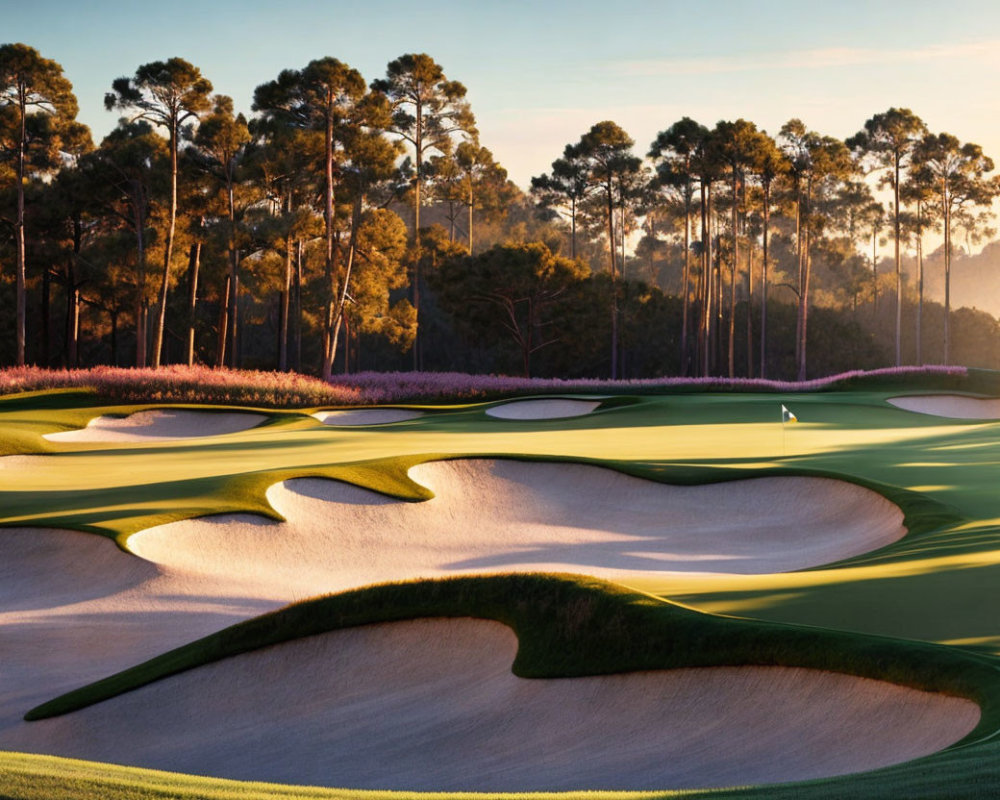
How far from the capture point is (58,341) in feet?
229

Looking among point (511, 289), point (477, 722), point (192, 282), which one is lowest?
point (477, 722)

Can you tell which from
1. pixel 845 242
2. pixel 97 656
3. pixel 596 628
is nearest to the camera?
pixel 596 628

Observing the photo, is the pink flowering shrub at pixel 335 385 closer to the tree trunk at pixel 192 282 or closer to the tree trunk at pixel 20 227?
the tree trunk at pixel 20 227

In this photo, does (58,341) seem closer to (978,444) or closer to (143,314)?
(143,314)

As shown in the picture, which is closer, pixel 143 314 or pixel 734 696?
pixel 734 696

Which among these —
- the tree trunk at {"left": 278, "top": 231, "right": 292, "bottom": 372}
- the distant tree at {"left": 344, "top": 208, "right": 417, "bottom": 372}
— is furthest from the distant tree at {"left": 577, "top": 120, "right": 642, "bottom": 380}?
the tree trunk at {"left": 278, "top": 231, "right": 292, "bottom": 372}

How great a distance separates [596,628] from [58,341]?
69.2 m

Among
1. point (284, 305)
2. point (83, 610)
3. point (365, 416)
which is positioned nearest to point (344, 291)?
point (284, 305)

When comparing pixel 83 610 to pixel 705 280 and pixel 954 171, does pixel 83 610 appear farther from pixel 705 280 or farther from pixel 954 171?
pixel 954 171

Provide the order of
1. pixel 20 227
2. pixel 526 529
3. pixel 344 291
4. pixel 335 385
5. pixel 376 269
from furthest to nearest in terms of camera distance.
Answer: pixel 376 269 < pixel 344 291 < pixel 20 227 < pixel 335 385 < pixel 526 529

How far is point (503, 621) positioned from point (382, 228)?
39.0m

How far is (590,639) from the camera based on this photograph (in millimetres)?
7812

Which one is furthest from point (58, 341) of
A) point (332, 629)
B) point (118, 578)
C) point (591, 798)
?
point (591, 798)

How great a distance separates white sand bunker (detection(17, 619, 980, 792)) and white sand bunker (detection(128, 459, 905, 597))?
14.0 ft
